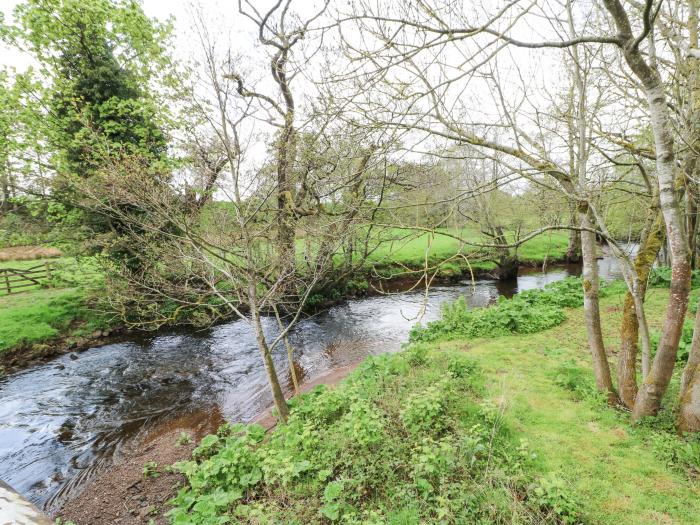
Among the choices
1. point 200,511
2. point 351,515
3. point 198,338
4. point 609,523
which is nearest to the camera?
point 609,523

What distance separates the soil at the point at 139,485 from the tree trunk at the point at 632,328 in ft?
19.0

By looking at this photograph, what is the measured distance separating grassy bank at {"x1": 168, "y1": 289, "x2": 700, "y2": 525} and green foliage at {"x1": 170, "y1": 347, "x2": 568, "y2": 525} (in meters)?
0.02

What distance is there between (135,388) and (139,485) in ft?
13.8

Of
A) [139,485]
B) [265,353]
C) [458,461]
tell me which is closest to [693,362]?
[458,461]

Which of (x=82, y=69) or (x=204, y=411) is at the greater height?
(x=82, y=69)

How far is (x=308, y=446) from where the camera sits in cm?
452

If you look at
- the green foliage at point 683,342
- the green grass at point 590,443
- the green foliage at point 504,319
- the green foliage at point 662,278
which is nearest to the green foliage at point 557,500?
the green grass at point 590,443

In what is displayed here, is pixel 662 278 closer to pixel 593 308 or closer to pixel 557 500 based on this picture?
pixel 593 308

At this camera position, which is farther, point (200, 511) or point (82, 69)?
point (82, 69)

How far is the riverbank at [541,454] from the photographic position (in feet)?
10.5

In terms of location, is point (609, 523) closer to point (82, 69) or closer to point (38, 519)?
point (38, 519)

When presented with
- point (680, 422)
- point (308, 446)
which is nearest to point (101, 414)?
point (308, 446)

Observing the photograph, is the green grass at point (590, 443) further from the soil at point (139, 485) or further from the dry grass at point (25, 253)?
the dry grass at point (25, 253)

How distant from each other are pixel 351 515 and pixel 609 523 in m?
2.39
